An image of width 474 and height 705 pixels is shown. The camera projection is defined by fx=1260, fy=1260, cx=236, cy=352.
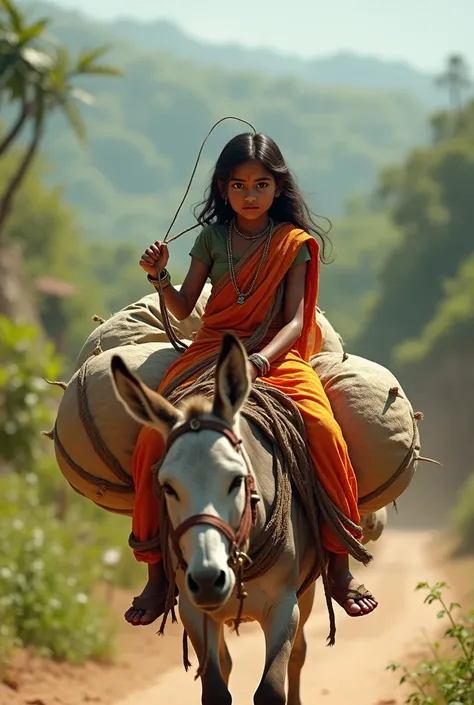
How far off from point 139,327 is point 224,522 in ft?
8.41

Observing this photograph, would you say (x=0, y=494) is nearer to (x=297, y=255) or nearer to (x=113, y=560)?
(x=113, y=560)

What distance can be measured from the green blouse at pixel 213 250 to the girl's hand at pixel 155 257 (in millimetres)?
325

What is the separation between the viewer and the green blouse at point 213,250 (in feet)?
19.2

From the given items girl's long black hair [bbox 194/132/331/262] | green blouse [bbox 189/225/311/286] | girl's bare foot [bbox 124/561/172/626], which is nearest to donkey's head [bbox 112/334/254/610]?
girl's bare foot [bbox 124/561/172/626]

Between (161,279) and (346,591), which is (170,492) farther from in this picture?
(161,279)

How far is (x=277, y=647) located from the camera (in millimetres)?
4934

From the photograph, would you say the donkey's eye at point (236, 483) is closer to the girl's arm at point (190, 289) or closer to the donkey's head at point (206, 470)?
the donkey's head at point (206, 470)

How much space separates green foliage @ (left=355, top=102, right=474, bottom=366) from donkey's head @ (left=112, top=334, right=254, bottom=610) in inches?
1946

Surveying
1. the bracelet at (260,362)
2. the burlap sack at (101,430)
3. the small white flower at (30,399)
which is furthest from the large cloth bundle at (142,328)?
the small white flower at (30,399)

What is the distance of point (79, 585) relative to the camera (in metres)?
13.0

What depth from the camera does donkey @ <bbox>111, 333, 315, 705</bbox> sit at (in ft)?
13.5

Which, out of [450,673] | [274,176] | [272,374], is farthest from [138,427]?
[450,673]

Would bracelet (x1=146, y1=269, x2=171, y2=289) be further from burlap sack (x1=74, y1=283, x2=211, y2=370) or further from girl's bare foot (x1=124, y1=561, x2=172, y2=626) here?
girl's bare foot (x1=124, y1=561, x2=172, y2=626)

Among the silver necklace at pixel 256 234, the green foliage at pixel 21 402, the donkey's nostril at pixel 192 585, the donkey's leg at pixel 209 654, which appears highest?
the green foliage at pixel 21 402
